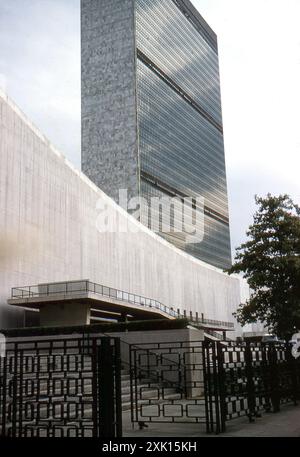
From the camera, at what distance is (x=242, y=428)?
370 inches

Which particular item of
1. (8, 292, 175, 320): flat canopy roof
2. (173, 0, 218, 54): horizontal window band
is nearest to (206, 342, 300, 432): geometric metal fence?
(8, 292, 175, 320): flat canopy roof

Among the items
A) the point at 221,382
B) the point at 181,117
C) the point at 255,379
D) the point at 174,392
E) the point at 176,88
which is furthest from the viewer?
the point at 176,88

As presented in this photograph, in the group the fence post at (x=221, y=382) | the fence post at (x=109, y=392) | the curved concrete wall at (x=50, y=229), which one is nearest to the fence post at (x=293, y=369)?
the fence post at (x=221, y=382)

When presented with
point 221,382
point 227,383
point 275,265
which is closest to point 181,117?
point 275,265

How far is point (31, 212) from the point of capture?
33719 mm

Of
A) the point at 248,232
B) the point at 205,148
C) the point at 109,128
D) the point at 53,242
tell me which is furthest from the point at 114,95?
the point at 248,232

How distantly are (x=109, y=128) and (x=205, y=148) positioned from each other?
40.0 metres

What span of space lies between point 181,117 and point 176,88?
7666 mm

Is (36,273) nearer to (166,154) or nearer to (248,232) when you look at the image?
(248,232)

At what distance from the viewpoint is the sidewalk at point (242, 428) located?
8.56 m

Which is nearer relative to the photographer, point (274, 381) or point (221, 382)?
point (221, 382)

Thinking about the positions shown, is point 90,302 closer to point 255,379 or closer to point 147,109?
point 255,379

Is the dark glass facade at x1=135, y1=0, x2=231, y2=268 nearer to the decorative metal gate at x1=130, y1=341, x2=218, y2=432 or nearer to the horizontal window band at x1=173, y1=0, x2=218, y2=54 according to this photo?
the horizontal window band at x1=173, y1=0, x2=218, y2=54
